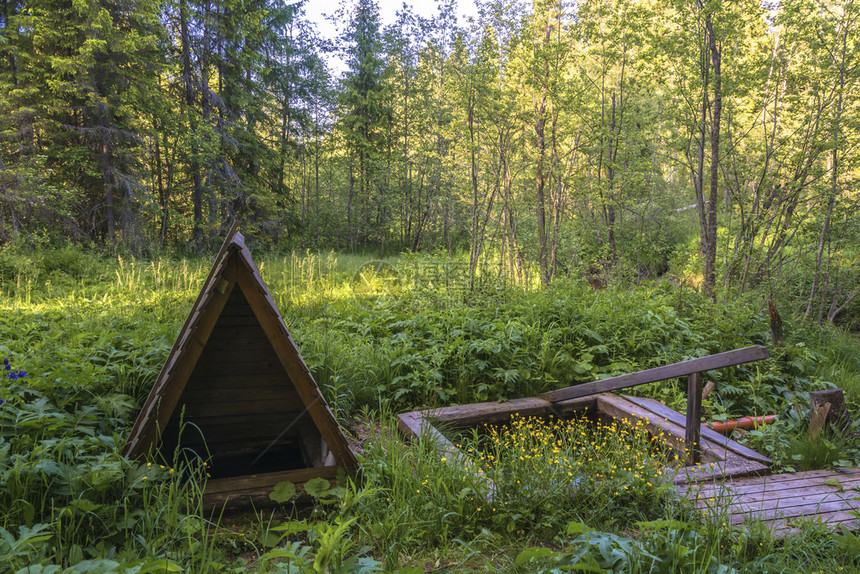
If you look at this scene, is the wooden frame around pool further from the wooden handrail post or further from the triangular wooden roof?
the triangular wooden roof

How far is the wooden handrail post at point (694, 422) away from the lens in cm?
337

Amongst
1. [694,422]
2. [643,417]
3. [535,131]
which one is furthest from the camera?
[535,131]

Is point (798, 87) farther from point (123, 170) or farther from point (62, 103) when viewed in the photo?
point (62, 103)

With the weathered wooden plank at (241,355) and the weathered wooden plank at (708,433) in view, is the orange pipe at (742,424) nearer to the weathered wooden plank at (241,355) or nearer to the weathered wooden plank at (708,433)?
the weathered wooden plank at (708,433)

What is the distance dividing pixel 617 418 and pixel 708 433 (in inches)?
31.6

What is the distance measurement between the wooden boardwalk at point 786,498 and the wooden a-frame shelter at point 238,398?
7.15 feet

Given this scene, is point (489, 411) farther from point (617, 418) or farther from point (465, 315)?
point (465, 315)

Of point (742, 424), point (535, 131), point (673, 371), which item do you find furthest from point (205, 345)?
point (535, 131)

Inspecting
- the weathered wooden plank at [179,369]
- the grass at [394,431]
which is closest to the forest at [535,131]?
the grass at [394,431]

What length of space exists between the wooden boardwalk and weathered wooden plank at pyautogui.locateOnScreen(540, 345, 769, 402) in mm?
805

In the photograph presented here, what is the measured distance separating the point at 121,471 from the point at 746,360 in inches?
156

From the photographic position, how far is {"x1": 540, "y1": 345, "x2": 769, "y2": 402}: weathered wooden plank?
3.03 metres

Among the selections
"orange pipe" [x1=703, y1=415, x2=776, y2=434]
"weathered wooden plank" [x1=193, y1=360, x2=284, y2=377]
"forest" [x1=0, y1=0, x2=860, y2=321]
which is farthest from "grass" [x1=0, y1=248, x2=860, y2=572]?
"forest" [x1=0, y1=0, x2=860, y2=321]

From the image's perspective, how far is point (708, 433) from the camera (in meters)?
3.83
